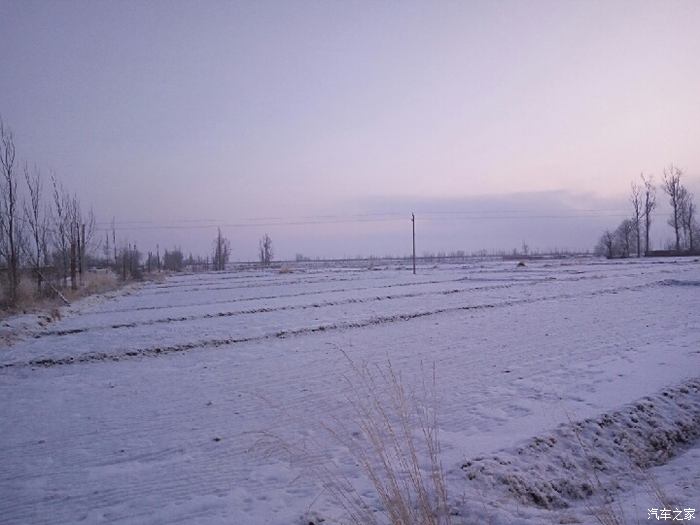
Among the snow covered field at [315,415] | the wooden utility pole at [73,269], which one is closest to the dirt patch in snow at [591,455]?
the snow covered field at [315,415]

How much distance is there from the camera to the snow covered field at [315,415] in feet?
15.4

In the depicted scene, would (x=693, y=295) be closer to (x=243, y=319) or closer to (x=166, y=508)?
(x=243, y=319)

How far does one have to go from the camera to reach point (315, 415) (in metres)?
7.05

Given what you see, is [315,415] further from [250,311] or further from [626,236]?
[626,236]

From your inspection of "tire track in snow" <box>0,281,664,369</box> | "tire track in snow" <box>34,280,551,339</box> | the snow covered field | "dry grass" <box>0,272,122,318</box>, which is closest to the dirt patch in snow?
the snow covered field

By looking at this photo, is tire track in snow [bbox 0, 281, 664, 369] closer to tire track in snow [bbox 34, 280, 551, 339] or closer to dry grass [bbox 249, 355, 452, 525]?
tire track in snow [bbox 34, 280, 551, 339]

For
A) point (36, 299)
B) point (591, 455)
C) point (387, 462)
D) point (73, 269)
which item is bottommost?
point (591, 455)

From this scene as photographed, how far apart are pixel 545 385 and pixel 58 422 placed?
765 centimetres

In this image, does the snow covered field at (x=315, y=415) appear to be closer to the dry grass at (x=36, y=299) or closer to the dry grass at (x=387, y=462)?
the dry grass at (x=387, y=462)

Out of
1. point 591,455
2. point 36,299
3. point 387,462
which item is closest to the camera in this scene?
point 387,462

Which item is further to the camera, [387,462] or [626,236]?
[626,236]

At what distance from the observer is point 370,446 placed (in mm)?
5719

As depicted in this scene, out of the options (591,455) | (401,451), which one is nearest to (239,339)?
(401,451)

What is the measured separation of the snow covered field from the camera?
15.4 ft
